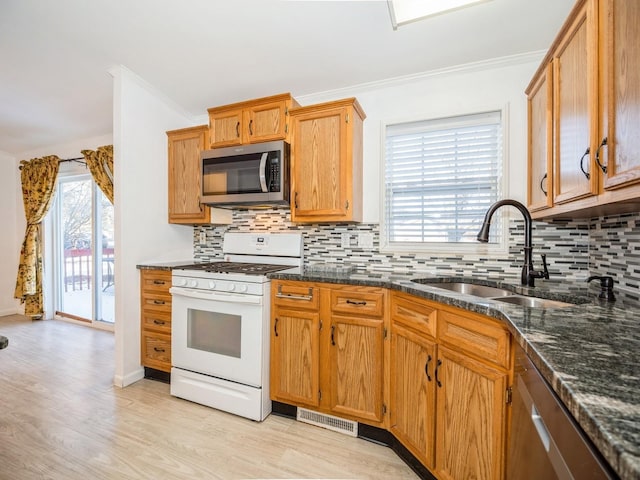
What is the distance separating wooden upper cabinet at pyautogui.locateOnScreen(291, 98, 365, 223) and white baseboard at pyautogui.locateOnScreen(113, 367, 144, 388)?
73.2 inches

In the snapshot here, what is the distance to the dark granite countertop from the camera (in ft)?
1.36

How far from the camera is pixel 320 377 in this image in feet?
6.22

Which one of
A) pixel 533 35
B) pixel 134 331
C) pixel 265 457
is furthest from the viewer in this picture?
pixel 134 331

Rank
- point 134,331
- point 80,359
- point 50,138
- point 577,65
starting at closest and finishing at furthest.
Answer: point 577,65 → point 134,331 → point 80,359 → point 50,138

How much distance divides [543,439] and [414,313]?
883 millimetres

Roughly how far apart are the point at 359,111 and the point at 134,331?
2598 mm

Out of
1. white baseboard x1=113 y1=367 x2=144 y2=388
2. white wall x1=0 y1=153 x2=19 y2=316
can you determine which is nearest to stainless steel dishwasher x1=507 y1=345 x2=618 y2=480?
white baseboard x1=113 y1=367 x2=144 y2=388

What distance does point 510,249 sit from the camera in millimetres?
2055

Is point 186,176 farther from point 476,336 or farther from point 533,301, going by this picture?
point 533,301

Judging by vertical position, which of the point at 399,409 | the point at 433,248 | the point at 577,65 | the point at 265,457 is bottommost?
the point at 265,457

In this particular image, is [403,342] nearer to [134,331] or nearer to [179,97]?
[134,331]

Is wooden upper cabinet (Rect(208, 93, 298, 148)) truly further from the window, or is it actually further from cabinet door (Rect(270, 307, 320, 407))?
cabinet door (Rect(270, 307, 320, 407))

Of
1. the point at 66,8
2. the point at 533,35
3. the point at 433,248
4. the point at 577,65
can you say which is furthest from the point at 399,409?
the point at 66,8

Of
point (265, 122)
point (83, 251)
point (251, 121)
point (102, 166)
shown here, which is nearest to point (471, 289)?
point (265, 122)
